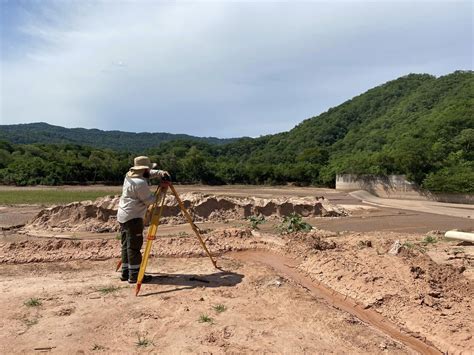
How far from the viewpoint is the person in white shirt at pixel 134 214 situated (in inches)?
282

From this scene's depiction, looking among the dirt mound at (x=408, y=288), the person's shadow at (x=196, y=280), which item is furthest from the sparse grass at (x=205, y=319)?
the dirt mound at (x=408, y=288)

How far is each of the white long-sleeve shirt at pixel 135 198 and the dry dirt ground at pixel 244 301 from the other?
1.15 metres

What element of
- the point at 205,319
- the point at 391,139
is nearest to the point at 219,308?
the point at 205,319

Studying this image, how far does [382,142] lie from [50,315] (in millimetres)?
62610

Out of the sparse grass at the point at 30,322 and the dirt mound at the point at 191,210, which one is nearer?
the sparse grass at the point at 30,322

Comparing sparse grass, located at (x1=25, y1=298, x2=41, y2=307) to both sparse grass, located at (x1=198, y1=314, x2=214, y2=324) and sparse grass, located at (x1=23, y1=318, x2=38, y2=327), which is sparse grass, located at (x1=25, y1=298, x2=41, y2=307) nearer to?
sparse grass, located at (x1=23, y1=318, x2=38, y2=327)

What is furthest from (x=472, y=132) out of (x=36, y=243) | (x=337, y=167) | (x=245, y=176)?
(x=36, y=243)

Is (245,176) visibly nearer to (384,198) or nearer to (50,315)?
(384,198)

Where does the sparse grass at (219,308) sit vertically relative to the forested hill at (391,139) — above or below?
below

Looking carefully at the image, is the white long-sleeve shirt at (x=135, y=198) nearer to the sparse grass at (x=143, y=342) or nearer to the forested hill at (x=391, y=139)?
the sparse grass at (x=143, y=342)

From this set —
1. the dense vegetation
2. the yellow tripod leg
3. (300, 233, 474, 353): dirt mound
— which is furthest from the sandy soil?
the dense vegetation

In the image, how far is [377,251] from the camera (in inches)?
348

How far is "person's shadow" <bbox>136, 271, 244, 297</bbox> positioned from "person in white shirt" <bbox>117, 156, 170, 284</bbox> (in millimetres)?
267

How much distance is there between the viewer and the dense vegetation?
40.7m
